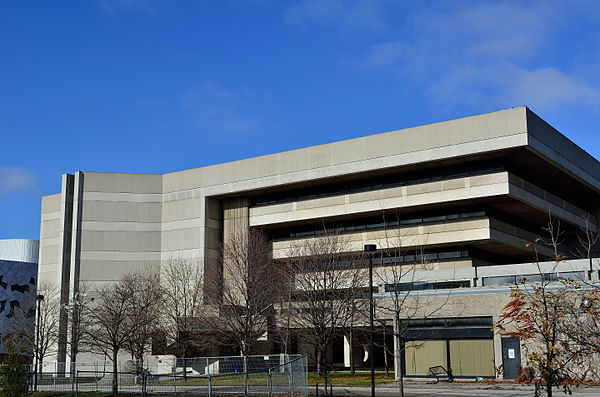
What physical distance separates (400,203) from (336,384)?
20.4 metres

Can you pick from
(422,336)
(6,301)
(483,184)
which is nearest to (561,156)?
(483,184)

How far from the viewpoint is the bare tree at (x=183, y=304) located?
53.4 metres

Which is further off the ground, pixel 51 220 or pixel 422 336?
pixel 51 220

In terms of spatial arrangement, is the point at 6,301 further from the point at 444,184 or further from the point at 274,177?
the point at 444,184

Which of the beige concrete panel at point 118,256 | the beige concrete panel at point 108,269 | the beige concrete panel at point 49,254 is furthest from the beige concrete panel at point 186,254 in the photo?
the beige concrete panel at point 49,254

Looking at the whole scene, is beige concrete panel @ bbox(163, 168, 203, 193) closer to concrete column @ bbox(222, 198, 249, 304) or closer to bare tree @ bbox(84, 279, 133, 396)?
concrete column @ bbox(222, 198, 249, 304)

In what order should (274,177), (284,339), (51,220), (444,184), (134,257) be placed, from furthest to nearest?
(51,220) < (134,257) < (274,177) < (444,184) < (284,339)

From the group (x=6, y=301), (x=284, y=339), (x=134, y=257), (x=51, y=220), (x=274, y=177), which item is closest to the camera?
(x=284, y=339)

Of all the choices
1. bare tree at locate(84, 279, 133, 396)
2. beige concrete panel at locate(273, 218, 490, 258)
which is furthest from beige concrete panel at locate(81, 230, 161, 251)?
beige concrete panel at locate(273, 218, 490, 258)

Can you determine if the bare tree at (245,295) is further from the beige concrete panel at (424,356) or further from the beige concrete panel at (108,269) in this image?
the beige concrete panel at (108,269)

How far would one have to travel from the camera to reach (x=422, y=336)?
4019 centimetres

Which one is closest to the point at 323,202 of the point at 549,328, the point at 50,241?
the point at 50,241

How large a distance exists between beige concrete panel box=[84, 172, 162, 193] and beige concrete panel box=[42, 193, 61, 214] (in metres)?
5.72

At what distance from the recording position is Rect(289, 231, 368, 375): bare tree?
4381 centimetres
